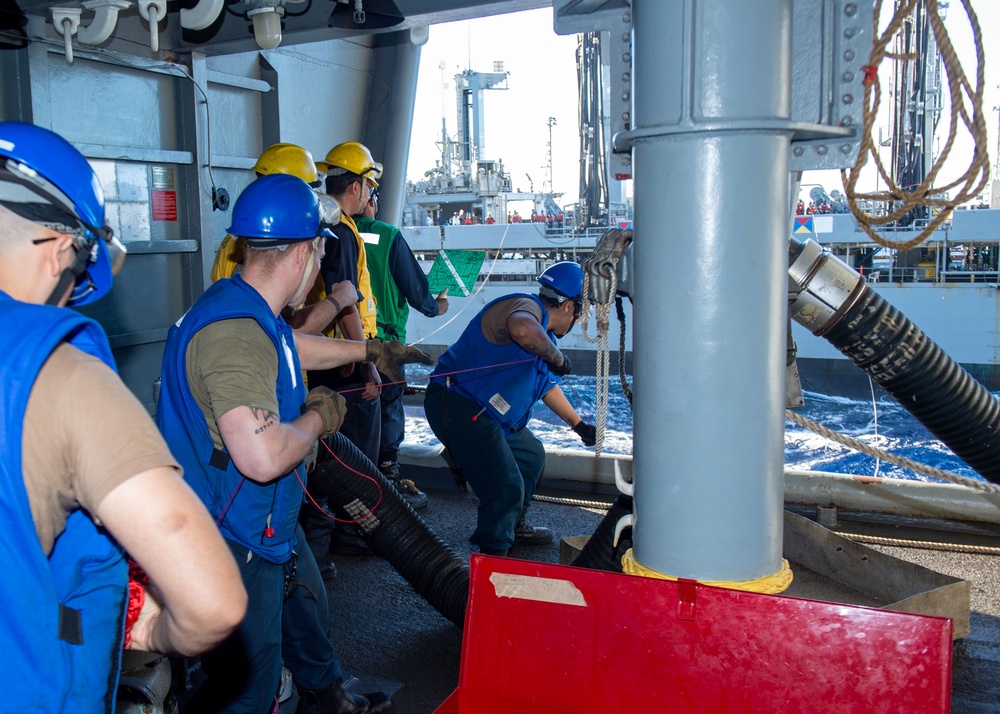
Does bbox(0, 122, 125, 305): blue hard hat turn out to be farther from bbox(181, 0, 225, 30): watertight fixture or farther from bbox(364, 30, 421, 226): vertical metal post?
bbox(364, 30, 421, 226): vertical metal post

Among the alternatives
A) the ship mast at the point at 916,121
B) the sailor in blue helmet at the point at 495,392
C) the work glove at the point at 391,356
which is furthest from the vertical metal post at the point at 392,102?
the ship mast at the point at 916,121

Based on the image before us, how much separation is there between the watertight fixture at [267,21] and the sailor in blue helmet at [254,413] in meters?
2.86

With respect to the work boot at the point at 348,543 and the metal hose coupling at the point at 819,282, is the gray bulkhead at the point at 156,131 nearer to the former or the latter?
the work boot at the point at 348,543

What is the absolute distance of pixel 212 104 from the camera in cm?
583

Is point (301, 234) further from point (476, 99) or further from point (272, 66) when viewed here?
point (476, 99)

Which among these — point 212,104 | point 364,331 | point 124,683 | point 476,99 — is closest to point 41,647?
point 124,683

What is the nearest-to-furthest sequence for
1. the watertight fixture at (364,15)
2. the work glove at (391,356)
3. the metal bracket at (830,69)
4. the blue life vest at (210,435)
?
the metal bracket at (830,69), the blue life vest at (210,435), the work glove at (391,356), the watertight fixture at (364,15)

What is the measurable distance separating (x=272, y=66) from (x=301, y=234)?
14.8 ft

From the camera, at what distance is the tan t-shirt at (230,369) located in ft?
6.92

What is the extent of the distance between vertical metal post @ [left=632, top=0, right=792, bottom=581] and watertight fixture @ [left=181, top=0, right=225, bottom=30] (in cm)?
357

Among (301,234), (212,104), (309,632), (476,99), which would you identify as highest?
(476,99)

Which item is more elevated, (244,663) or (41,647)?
(41,647)

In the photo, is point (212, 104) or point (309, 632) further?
point (212, 104)

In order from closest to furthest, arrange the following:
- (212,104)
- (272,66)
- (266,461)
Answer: (266,461) → (212,104) → (272,66)
